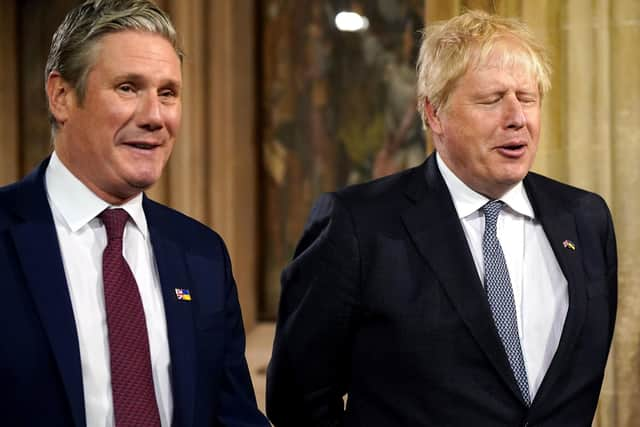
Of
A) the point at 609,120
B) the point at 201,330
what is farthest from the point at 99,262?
the point at 609,120

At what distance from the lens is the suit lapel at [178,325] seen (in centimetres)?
197

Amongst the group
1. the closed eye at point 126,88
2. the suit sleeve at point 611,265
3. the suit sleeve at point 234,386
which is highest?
the closed eye at point 126,88

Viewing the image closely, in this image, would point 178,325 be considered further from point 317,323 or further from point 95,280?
point 317,323

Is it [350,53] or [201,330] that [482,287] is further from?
[350,53]

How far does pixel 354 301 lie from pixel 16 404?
81 centimetres

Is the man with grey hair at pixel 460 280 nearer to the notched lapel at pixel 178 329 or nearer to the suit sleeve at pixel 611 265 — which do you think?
the suit sleeve at pixel 611 265

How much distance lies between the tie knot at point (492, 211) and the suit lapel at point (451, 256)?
0.06 m

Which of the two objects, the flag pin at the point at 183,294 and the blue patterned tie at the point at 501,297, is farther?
the blue patterned tie at the point at 501,297

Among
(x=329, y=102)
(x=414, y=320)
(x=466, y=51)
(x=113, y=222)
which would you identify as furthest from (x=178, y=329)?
(x=329, y=102)

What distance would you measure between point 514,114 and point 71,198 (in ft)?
3.13

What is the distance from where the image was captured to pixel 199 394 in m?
2.02

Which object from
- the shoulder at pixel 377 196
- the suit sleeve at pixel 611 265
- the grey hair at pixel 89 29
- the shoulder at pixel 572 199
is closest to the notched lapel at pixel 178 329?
the grey hair at pixel 89 29

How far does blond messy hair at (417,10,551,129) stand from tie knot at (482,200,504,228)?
0.81 feet

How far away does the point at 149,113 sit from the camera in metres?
1.96
